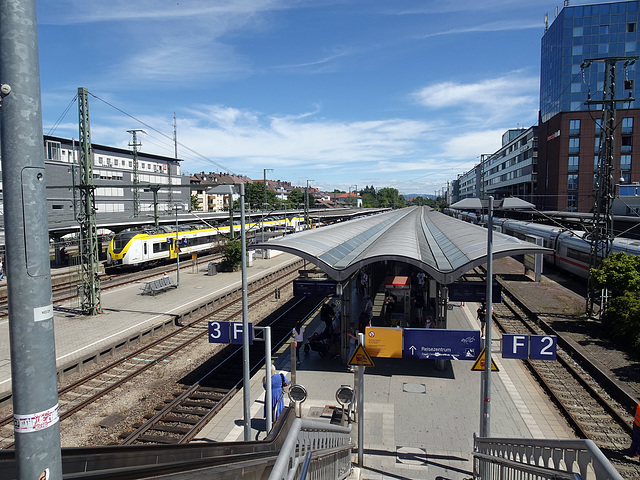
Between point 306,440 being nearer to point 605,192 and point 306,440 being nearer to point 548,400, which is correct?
point 548,400

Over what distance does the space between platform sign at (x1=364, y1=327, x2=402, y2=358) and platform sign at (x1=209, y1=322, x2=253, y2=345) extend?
3465mm

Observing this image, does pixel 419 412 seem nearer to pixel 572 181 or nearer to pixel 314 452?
pixel 314 452

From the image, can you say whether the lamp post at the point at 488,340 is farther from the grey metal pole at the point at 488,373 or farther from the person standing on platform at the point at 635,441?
the person standing on platform at the point at 635,441

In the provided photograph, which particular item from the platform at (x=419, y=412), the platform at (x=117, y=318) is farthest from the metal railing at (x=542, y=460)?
the platform at (x=117, y=318)

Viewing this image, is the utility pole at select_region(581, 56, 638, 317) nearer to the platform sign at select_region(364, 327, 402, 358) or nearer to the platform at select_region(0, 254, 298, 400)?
the platform sign at select_region(364, 327, 402, 358)

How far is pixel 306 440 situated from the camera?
15.3 ft

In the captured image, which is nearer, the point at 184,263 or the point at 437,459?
the point at 437,459

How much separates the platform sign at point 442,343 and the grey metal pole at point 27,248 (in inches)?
407

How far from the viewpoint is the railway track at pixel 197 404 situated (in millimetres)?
9864

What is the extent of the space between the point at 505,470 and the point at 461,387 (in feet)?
20.8

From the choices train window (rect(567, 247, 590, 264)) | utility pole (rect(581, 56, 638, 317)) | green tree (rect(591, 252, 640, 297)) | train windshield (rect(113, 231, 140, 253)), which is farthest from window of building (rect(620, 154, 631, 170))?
train windshield (rect(113, 231, 140, 253))

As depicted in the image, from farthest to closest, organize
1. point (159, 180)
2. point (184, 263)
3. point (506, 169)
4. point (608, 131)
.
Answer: point (506, 169) → point (159, 180) → point (184, 263) → point (608, 131)

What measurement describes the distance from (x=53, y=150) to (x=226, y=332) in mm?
51408

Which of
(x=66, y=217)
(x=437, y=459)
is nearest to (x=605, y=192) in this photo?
(x=437, y=459)
